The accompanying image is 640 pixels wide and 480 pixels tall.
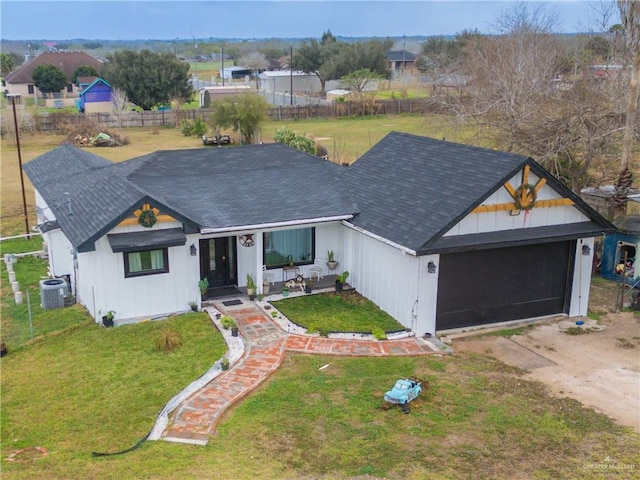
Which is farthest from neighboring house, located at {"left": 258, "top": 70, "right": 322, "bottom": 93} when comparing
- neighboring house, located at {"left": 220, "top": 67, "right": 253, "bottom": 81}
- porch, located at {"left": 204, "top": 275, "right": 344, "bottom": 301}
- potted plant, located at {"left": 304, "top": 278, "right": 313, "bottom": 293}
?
potted plant, located at {"left": 304, "top": 278, "right": 313, "bottom": 293}

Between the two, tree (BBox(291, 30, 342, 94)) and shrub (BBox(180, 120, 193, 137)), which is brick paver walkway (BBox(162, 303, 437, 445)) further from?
tree (BBox(291, 30, 342, 94))

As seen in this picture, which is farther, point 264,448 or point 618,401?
point 618,401

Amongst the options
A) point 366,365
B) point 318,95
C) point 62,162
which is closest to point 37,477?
point 366,365

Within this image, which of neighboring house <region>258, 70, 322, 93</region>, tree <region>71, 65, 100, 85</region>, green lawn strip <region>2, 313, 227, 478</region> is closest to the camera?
green lawn strip <region>2, 313, 227, 478</region>

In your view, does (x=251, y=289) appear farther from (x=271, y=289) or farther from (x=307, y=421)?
(x=307, y=421)

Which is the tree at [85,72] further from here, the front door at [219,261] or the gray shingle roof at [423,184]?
the front door at [219,261]

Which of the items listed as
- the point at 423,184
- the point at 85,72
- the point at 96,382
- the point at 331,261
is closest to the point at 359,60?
the point at 85,72

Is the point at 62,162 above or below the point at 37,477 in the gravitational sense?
above

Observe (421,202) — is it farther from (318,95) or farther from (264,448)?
(318,95)

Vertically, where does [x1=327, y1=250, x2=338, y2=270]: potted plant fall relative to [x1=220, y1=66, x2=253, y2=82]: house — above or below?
below
